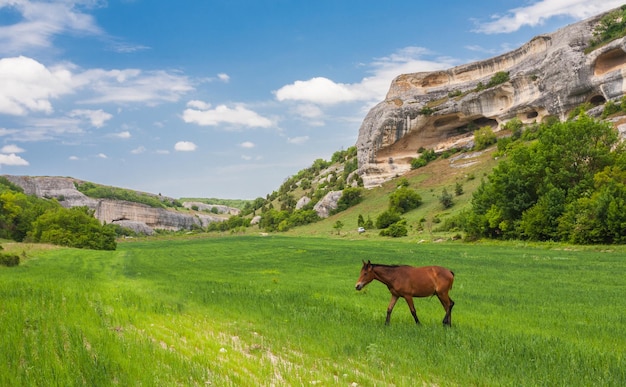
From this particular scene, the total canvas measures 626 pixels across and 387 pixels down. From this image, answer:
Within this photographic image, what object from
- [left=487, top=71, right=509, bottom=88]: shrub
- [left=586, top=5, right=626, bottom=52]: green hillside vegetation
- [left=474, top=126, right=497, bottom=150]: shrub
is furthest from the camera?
[left=487, top=71, right=509, bottom=88]: shrub

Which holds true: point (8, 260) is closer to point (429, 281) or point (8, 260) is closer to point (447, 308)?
point (429, 281)

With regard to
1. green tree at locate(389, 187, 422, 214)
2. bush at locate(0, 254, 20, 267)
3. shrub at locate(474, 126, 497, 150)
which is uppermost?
shrub at locate(474, 126, 497, 150)

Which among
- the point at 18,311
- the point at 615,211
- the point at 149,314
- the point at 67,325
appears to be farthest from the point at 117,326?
the point at 615,211

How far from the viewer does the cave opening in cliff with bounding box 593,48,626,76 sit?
8275 centimetres

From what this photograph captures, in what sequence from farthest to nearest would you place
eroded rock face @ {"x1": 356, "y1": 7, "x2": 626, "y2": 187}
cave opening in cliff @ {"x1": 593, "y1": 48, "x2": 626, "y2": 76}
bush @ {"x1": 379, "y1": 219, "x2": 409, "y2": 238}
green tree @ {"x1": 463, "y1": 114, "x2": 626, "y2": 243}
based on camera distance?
1. eroded rock face @ {"x1": 356, "y1": 7, "x2": 626, "y2": 187}
2. cave opening in cliff @ {"x1": 593, "y1": 48, "x2": 626, "y2": 76}
3. bush @ {"x1": 379, "y1": 219, "x2": 409, "y2": 238}
4. green tree @ {"x1": 463, "y1": 114, "x2": 626, "y2": 243}

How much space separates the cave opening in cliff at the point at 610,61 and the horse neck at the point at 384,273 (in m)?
92.2

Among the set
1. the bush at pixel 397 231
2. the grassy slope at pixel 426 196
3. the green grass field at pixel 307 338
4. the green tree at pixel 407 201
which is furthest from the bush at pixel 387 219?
the green grass field at pixel 307 338

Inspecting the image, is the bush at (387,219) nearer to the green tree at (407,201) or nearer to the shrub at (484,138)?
the green tree at (407,201)

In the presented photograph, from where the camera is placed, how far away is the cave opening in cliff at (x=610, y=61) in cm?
8275

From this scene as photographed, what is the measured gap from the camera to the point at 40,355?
781 cm

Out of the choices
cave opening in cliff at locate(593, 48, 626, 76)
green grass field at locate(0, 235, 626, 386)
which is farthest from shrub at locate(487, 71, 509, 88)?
green grass field at locate(0, 235, 626, 386)

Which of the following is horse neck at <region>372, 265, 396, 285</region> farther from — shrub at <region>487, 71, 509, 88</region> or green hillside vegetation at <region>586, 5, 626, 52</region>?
shrub at <region>487, 71, 509, 88</region>

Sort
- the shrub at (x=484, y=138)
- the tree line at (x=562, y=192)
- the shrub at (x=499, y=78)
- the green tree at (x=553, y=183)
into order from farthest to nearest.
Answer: the shrub at (x=499, y=78), the shrub at (x=484, y=138), the green tree at (x=553, y=183), the tree line at (x=562, y=192)

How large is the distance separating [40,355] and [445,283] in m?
9.23
